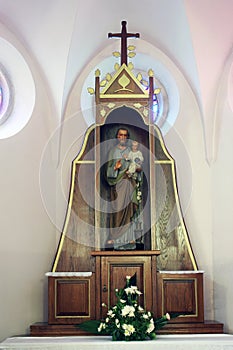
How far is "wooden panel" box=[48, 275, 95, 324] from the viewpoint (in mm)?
8883

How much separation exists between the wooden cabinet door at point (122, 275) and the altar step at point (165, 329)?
0.36 m

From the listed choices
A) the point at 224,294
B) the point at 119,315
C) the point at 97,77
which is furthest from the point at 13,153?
the point at 224,294

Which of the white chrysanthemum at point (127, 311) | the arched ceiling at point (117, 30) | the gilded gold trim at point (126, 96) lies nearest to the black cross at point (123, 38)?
the gilded gold trim at point (126, 96)

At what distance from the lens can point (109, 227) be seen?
9.26 metres

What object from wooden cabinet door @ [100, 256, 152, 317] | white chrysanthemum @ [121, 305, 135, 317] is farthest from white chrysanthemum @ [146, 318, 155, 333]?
wooden cabinet door @ [100, 256, 152, 317]

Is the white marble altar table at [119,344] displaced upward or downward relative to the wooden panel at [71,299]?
downward

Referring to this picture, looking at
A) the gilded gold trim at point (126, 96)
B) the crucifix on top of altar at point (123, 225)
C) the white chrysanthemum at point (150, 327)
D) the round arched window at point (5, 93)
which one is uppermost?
the round arched window at point (5, 93)

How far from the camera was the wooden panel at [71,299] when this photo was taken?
350 inches

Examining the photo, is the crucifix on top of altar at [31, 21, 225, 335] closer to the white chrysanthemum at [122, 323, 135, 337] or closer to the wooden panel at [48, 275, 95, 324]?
the wooden panel at [48, 275, 95, 324]

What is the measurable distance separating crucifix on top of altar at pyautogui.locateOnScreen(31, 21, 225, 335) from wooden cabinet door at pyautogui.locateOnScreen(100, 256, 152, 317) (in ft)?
0.04

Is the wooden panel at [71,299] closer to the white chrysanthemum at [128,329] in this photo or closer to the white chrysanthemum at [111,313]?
the white chrysanthemum at [111,313]

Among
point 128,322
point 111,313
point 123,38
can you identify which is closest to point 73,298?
point 111,313

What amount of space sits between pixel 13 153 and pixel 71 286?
184 centimetres

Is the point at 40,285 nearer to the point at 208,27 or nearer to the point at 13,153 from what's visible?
the point at 13,153
